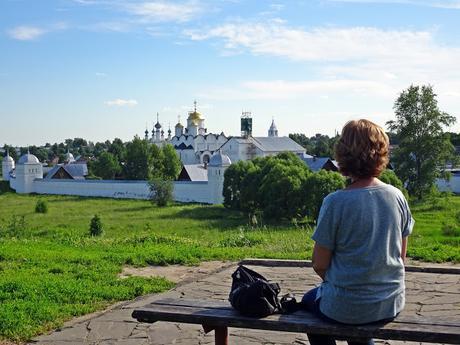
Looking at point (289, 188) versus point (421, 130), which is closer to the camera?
point (289, 188)

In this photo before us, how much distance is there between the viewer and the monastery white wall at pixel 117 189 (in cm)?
4222

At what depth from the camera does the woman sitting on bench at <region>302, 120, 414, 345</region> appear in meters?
2.69

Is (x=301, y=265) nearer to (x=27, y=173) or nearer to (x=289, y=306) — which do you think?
(x=289, y=306)

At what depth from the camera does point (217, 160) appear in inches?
1650

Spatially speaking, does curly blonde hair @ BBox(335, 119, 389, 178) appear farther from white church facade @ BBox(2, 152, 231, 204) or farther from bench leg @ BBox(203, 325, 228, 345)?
white church facade @ BBox(2, 152, 231, 204)

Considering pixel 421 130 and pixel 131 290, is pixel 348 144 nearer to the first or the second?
pixel 131 290

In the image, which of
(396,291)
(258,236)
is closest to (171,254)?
(258,236)

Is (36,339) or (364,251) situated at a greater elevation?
(364,251)

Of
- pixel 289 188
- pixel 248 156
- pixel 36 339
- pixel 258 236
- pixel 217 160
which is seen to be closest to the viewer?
pixel 36 339

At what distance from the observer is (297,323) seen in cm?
299

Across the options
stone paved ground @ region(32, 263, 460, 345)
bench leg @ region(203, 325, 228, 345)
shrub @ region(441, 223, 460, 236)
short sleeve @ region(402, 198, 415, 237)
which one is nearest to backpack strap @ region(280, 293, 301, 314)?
bench leg @ region(203, 325, 228, 345)

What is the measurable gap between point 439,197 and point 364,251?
3142 centimetres

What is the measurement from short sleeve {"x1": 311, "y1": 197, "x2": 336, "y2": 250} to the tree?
3194 cm

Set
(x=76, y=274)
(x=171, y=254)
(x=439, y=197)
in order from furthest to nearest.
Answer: (x=439, y=197), (x=171, y=254), (x=76, y=274)
